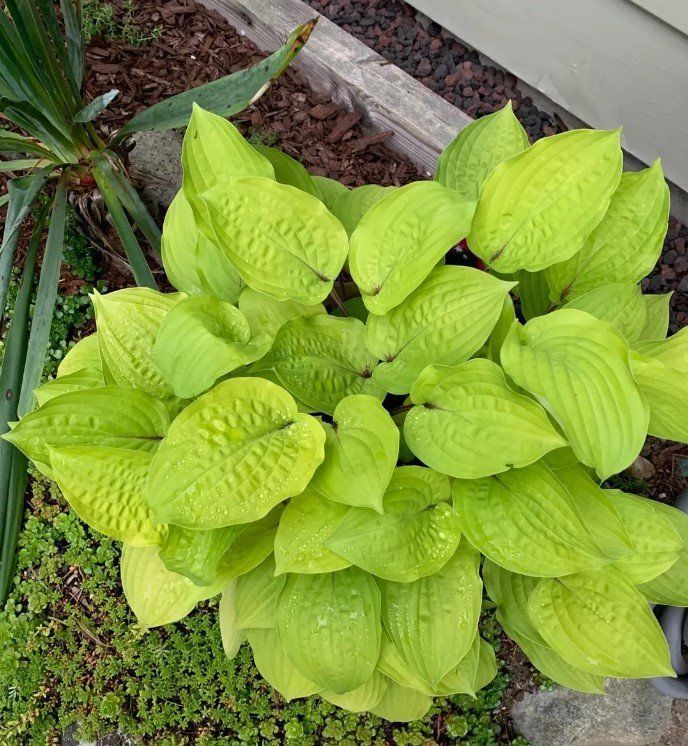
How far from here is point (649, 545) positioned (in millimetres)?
952

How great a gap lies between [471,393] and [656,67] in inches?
51.7

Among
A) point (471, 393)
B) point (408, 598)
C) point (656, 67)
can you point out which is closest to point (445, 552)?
point (408, 598)

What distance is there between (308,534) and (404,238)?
1.47ft

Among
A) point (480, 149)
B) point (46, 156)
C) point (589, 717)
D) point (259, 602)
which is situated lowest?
point (589, 717)

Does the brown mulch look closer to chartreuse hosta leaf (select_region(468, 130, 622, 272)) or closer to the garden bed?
the garden bed

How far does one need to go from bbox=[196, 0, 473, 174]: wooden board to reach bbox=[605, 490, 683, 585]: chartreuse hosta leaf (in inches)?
42.0

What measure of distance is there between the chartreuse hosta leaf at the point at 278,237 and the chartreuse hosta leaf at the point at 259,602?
1.52 ft

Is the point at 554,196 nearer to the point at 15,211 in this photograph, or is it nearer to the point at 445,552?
the point at 445,552

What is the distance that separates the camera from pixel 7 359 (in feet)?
4.37

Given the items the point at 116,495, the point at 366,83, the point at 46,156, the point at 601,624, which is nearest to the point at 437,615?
the point at 601,624

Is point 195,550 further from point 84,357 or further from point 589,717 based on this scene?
point 589,717

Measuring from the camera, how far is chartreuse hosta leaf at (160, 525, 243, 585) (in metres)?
0.88

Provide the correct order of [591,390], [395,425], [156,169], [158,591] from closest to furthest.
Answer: [591,390], [395,425], [158,591], [156,169]

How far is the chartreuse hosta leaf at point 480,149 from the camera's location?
1060 millimetres
